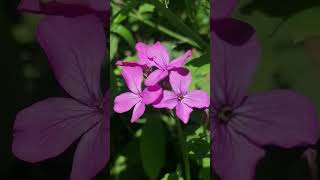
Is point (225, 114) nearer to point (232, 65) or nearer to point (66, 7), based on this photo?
point (232, 65)

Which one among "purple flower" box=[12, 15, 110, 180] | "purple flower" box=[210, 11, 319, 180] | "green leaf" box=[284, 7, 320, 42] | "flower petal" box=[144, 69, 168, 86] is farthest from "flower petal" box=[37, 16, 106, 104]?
"green leaf" box=[284, 7, 320, 42]

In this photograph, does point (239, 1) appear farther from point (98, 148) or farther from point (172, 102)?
point (98, 148)

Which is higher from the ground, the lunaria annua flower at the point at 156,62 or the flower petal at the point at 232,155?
the lunaria annua flower at the point at 156,62

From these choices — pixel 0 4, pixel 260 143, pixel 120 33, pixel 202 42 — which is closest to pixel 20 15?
pixel 0 4

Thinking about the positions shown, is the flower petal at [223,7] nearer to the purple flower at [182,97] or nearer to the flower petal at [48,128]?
the purple flower at [182,97]

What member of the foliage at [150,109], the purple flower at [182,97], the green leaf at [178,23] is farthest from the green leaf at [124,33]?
the purple flower at [182,97]

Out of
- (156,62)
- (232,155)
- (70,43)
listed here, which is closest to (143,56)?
(156,62)
